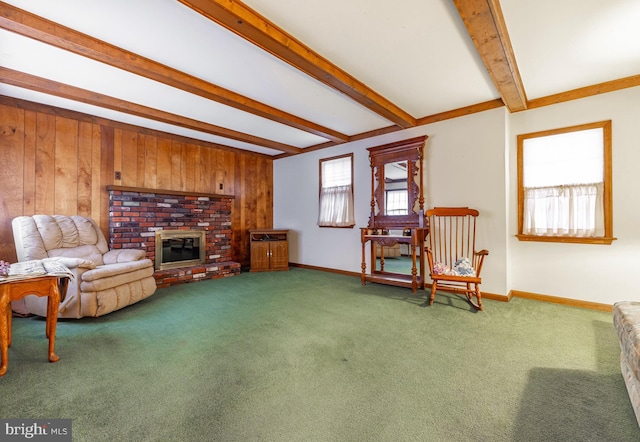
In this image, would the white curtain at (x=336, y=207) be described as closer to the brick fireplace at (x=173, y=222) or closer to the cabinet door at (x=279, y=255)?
the cabinet door at (x=279, y=255)

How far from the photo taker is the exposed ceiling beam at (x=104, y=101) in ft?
9.15

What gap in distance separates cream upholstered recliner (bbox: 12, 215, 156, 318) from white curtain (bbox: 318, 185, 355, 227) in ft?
9.83

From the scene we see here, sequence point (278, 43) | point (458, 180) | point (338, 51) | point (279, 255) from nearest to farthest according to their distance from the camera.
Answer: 1. point (278, 43)
2. point (338, 51)
3. point (458, 180)
4. point (279, 255)

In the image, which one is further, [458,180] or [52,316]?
[458,180]

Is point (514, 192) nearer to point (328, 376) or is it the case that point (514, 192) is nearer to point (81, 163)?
point (328, 376)

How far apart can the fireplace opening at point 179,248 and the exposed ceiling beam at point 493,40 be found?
472 centimetres

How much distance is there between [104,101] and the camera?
3305mm

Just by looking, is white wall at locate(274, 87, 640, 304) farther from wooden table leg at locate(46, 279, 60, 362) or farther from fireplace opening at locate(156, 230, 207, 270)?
wooden table leg at locate(46, 279, 60, 362)

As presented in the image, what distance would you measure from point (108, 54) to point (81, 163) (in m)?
2.27

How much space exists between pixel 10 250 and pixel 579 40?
20.6ft

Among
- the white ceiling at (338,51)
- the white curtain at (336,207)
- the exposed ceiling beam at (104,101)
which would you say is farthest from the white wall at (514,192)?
the exposed ceiling beam at (104,101)

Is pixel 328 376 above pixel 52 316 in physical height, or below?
below

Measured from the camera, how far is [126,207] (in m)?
4.17

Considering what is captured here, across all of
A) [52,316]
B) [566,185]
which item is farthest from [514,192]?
[52,316]
